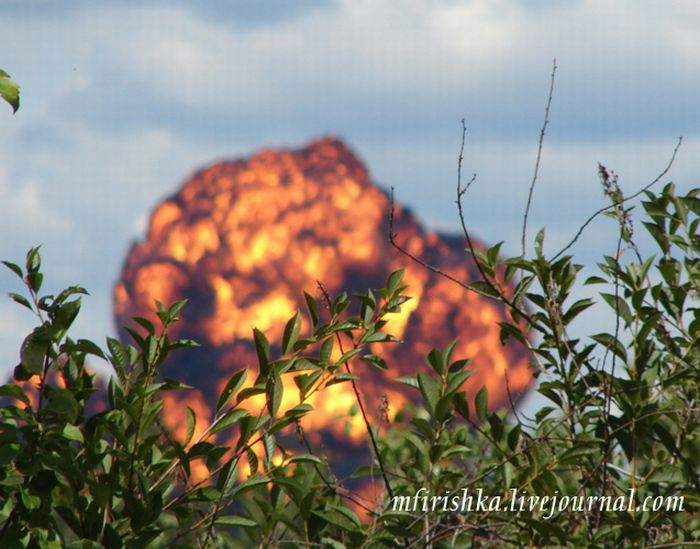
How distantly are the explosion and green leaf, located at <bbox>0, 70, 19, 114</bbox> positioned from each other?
2236 centimetres

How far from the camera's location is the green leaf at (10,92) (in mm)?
2129

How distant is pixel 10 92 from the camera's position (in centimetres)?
214

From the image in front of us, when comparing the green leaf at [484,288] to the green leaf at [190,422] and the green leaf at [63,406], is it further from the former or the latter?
the green leaf at [63,406]

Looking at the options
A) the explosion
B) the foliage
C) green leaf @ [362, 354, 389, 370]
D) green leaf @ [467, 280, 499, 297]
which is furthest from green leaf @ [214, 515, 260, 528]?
the explosion

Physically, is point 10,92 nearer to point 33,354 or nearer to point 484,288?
point 33,354

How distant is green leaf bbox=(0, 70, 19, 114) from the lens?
6.98 ft

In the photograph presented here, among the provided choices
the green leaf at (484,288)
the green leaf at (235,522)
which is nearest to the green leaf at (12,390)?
the green leaf at (235,522)

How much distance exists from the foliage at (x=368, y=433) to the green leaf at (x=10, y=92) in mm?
486

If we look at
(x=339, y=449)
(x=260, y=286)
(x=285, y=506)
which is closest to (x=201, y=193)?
(x=260, y=286)

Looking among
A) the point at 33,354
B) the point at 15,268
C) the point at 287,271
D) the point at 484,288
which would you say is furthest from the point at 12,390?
the point at 287,271

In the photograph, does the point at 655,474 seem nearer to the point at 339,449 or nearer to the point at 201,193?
the point at 339,449

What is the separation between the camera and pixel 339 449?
83.7ft

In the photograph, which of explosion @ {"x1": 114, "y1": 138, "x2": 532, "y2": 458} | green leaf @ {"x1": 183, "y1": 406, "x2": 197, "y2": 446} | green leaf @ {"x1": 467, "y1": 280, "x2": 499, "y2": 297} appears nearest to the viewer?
green leaf @ {"x1": 183, "y1": 406, "x2": 197, "y2": 446}

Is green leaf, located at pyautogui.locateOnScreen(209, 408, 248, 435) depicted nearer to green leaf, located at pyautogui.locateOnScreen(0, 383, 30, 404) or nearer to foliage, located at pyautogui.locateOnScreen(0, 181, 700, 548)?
foliage, located at pyautogui.locateOnScreen(0, 181, 700, 548)
